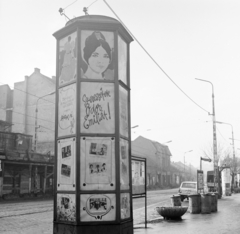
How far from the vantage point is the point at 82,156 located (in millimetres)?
6375

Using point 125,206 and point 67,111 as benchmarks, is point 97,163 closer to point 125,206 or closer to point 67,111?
point 125,206

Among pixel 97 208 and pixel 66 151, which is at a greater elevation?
pixel 66 151

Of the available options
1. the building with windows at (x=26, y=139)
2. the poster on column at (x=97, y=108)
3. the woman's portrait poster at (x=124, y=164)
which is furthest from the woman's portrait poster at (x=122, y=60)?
the building with windows at (x=26, y=139)

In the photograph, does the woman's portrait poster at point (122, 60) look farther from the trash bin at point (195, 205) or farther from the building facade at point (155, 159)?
the building facade at point (155, 159)

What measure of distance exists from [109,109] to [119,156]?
2.94 ft

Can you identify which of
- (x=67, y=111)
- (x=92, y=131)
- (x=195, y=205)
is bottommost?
(x=195, y=205)

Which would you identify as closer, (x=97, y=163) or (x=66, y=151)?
(x=97, y=163)

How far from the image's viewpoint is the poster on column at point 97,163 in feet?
20.7

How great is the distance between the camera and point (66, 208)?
645cm

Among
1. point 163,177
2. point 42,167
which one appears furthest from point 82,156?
point 163,177

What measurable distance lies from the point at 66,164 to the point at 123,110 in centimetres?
151

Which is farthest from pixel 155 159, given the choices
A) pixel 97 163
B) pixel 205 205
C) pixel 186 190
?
pixel 97 163

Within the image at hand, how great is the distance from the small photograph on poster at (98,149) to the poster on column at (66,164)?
0.34m

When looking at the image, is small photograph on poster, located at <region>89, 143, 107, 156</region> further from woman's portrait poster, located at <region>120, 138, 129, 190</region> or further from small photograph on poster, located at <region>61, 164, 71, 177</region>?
small photograph on poster, located at <region>61, 164, 71, 177</region>
